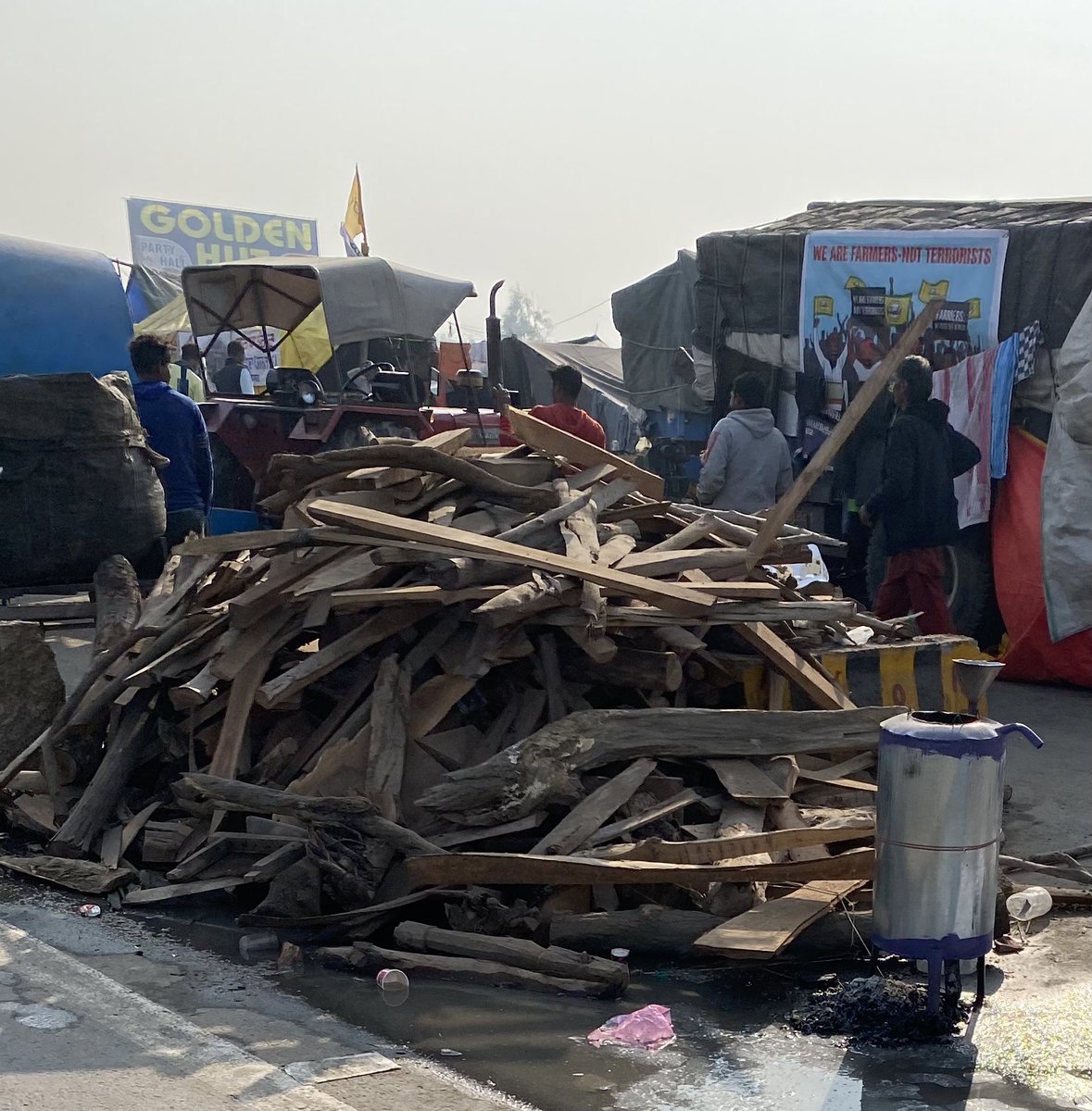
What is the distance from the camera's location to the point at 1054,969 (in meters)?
4.79

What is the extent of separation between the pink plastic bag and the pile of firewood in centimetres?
22

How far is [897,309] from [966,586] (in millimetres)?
2127

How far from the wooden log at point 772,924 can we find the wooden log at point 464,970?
1.29ft

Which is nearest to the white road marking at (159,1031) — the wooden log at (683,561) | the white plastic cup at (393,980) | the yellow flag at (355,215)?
the white plastic cup at (393,980)

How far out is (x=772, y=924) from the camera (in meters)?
4.61

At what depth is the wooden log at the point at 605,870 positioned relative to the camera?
15.7ft

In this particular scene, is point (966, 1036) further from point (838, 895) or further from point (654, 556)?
point (654, 556)

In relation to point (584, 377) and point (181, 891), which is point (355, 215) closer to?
point (584, 377)

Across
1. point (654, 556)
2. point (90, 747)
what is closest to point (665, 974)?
point (654, 556)

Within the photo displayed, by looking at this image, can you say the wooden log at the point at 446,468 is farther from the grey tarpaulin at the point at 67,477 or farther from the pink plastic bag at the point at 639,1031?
the pink plastic bag at the point at 639,1031

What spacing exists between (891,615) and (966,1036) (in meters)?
5.13

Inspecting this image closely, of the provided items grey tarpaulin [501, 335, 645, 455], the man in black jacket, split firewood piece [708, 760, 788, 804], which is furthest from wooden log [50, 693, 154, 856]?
grey tarpaulin [501, 335, 645, 455]

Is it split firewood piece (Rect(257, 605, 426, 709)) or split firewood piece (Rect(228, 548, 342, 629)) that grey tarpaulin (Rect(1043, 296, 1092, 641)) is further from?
split firewood piece (Rect(228, 548, 342, 629))

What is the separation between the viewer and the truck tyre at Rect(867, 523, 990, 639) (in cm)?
989
